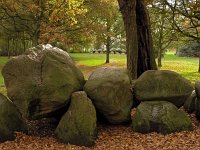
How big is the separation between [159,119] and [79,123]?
2.02 meters

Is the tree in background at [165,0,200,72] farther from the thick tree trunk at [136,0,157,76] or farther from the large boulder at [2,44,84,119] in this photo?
the large boulder at [2,44,84,119]

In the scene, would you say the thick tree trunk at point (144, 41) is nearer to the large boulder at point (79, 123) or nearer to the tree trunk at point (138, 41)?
the tree trunk at point (138, 41)

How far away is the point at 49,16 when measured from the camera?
88.1 ft

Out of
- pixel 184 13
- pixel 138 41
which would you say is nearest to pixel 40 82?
pixel 138 41

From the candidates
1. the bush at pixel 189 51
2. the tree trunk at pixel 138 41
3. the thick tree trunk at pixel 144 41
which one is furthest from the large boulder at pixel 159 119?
the bush at pixel 189 51

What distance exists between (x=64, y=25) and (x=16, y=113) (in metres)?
22.0

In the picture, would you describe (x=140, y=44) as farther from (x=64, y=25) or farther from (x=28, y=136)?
(x=64, y=25)

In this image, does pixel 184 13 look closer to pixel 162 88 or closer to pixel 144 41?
pixel 144 41


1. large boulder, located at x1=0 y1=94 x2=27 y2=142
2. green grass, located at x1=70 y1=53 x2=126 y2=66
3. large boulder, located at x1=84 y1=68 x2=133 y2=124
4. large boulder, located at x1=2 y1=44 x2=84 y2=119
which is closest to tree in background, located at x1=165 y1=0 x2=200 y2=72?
large boulder, located at x1=84 y1=68 x2=133 y2=124

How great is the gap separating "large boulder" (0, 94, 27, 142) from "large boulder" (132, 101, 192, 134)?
2.86 metres

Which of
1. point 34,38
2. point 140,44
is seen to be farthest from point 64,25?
point 140,44

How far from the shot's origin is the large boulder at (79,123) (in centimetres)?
816

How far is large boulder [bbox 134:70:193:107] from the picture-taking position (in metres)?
9.30

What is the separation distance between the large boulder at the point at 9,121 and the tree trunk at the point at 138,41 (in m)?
4.59
